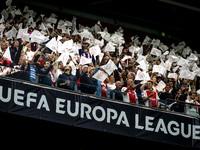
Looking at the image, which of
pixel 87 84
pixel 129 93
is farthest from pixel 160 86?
pixel 87 84

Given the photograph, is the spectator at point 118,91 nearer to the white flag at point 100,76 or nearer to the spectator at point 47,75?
the white flag at point 100,76

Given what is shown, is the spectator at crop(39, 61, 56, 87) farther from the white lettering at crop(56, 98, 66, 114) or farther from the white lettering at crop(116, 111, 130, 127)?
the white lettering at crop(116, 111, 130, 127)

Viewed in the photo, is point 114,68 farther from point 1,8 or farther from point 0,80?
point 1,8

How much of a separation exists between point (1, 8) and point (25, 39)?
3.57 metres

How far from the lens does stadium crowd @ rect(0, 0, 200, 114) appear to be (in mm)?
13094

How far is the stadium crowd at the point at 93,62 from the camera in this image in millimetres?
13094

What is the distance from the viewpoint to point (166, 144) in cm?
1476

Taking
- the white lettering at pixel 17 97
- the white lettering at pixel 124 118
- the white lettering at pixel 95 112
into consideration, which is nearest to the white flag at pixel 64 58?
the white lettering at pixel 95 112

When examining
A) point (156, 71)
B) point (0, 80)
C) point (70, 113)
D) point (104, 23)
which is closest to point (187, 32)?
point (104, 23)

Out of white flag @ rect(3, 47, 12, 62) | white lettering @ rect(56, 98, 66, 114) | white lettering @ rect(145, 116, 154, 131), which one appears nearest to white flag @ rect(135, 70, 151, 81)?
white lettering @ rect(145, 116, 154, 131)

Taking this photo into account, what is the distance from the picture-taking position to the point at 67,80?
1297 cm

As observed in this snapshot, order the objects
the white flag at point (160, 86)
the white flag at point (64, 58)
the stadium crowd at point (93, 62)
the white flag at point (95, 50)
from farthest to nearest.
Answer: the white flag at point (95, 50)
the white flag at point (160, 86)
the white flag at point (64, 58)
the stadium crowd at point (93, 62)

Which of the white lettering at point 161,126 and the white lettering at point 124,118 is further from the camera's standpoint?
the white lettering at point 161,126

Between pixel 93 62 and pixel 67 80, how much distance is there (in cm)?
260
